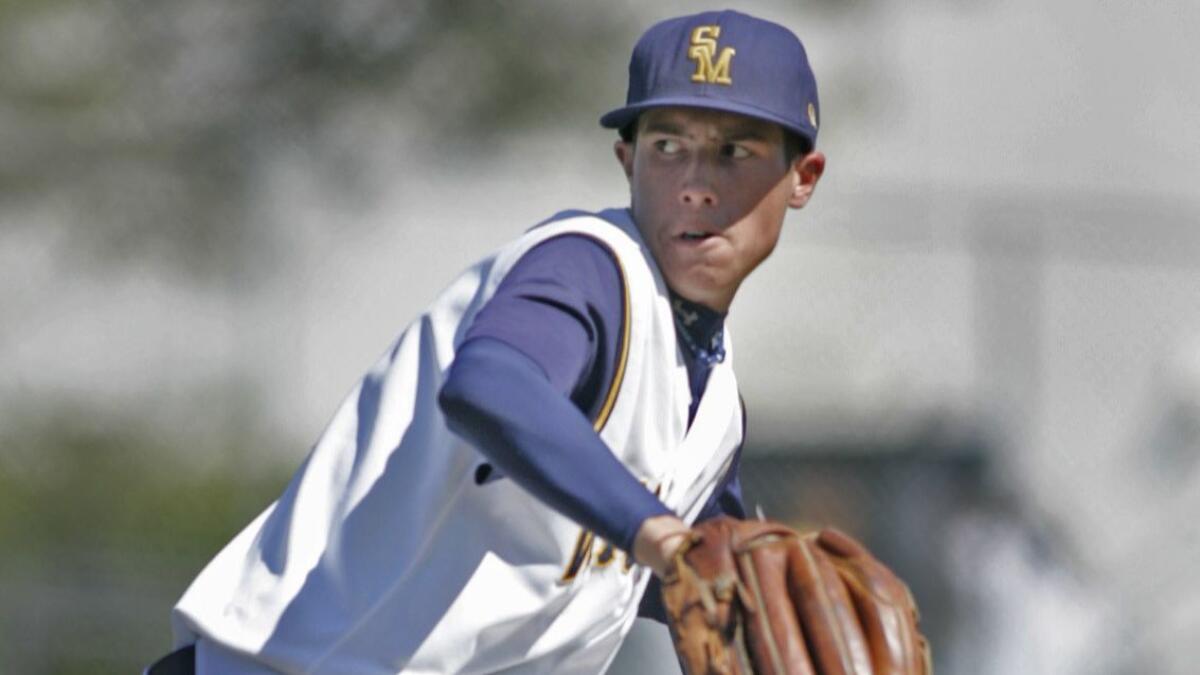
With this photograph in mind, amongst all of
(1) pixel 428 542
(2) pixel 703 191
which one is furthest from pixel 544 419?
(2) pixel 703 191

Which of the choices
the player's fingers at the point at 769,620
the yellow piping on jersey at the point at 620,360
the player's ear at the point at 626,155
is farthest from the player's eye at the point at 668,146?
the player's fingers at the point at 769,620

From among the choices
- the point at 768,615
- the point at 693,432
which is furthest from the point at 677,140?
the point at 768,615

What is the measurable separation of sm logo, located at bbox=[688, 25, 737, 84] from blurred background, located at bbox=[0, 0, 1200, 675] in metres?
5.27

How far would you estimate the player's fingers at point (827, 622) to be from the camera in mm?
2486

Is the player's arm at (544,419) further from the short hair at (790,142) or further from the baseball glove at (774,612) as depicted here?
the short hair at (790,142)

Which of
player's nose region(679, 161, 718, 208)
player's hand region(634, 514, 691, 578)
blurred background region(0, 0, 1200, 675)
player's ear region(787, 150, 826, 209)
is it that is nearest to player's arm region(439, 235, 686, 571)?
player's hand region(634, 514, 691, 578)

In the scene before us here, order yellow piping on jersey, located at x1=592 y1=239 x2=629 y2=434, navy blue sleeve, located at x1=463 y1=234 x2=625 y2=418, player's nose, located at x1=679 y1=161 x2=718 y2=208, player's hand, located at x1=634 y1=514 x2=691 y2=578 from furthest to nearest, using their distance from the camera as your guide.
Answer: player's nose, located at x1=679 y1=161 x2=718 y2=208
yellow piping on jersey, located at x1=592 y1=239 x2=629 y2=434
navy blue sleeve, located at x1=463 y1=234 x2=625 y2=418
player's hand, located at x1=634 y1=514 x2=691 y2=578

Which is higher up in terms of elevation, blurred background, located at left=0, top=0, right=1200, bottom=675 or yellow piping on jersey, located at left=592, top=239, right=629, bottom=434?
yellow piping on jersey, located at left=592, top=239, right=629, bottom=434

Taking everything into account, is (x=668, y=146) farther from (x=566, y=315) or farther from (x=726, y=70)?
(x=566, y=315)

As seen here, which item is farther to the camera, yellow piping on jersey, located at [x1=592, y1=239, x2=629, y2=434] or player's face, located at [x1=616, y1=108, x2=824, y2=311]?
player's face, located at [x1=616, y1=108, x2=824, y2=311]

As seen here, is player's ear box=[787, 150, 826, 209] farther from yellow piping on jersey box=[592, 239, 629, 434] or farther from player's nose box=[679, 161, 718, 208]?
yellow piping on jersey box=[592, 239, 629, 434]

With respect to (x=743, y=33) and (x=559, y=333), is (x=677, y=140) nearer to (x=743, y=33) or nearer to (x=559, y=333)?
(x=743, y=33)

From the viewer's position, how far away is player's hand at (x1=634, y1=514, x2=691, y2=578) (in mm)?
2447

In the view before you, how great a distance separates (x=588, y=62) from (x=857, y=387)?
A: 176 cm
